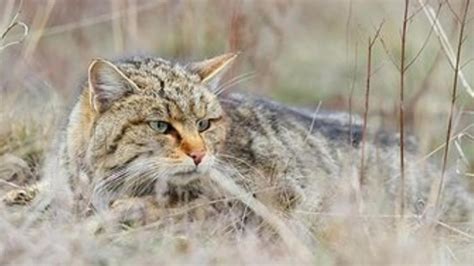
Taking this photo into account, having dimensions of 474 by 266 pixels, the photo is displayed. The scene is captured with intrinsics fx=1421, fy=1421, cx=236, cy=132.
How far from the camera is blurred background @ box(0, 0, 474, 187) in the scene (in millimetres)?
7516

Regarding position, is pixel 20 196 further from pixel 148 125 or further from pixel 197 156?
pixel 197 156

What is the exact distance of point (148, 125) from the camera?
594cm

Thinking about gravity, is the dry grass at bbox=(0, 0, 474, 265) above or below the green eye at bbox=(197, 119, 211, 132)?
below

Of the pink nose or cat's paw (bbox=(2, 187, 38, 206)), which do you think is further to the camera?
cat's paw (bbox=(2, 187, 38, 206))

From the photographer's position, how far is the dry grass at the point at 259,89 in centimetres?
502

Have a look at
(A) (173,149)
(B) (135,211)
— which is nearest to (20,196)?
(B) (135,211)

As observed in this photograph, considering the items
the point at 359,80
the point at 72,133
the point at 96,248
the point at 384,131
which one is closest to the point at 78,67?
the point at 359,80

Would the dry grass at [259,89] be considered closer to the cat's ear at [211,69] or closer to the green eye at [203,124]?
the green eye at [203,124]

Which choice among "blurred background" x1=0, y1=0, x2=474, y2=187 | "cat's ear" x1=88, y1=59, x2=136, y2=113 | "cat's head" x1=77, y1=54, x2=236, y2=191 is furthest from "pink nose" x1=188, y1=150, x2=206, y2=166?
"blurred background" x1=0, y1=0, x2=474, y2=187

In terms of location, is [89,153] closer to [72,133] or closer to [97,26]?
[72,133]

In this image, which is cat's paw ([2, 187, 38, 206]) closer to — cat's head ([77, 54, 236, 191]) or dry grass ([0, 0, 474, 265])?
dry grass ([0, 0, 474, 265])

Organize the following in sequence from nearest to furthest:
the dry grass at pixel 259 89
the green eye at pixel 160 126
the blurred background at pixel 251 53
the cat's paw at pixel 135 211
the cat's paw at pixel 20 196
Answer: the dry grass at pixel 259 89 < the cat's paw at pixel 135 211 < the green eye at pixel 160 126 < the cat's paw at pixel 20 196 < the blurred background at pixel 251 53

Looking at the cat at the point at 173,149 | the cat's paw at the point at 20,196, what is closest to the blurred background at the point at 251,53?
the cat's paw at the point at 20,196

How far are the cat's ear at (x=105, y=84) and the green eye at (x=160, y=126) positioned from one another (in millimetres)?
179
